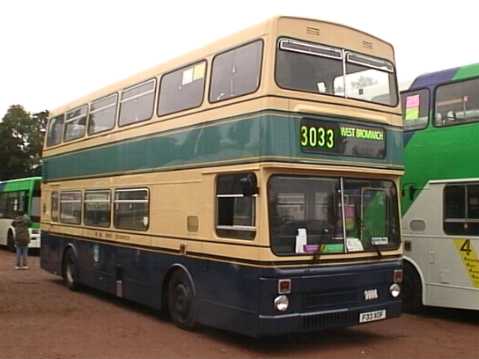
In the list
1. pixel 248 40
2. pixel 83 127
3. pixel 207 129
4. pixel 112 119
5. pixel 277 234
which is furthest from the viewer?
pixel 83 127

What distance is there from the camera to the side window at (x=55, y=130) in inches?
597

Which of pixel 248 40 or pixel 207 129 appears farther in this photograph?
pixel 207 129

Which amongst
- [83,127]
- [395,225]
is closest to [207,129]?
[395,225]

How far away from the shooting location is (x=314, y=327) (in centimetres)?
800

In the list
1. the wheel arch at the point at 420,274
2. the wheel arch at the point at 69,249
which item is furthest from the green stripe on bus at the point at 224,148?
the wheel arch at the point at 420,274

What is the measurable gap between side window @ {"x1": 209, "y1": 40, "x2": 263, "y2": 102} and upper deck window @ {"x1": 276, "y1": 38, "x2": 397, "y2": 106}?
0.34 meters

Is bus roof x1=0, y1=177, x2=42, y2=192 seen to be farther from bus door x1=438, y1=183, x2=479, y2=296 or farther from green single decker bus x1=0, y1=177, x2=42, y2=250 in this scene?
bus door x1=438, y1=183, x2=479, y2=296

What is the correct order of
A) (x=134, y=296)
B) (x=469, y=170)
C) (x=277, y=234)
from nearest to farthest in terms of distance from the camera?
(x=277, y=234)
(x=469, y=170)
(x=134, y=296)

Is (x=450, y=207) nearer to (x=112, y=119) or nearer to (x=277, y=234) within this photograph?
(x=277, y=234)

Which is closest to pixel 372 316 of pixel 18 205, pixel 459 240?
pixel 459 240

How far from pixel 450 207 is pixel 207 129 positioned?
430 centimetres

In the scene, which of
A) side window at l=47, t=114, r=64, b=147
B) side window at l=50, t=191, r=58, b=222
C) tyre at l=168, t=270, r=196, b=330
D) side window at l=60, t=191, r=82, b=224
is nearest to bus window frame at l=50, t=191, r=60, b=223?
side window at l=50, t=191, r=58, b=222

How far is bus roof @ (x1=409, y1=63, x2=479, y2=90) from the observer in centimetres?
1043

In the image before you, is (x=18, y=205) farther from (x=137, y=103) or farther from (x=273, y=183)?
(x=273, y=183)
